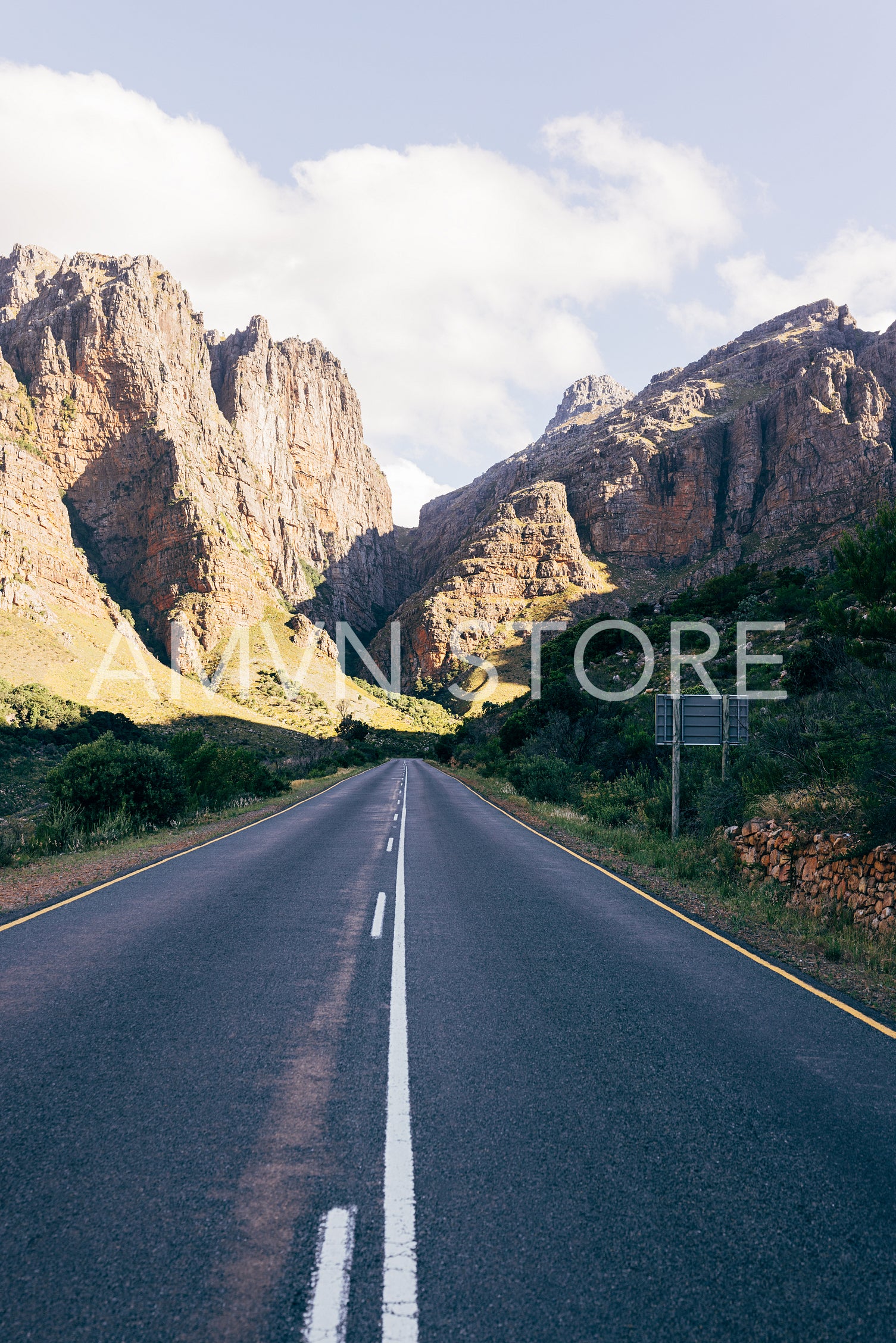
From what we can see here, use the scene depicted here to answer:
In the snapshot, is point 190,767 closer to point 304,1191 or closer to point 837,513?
point 304,1191

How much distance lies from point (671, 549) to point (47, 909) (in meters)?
138

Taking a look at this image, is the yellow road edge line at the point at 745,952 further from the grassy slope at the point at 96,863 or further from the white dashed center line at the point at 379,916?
the grassy slope at the point at 96,863

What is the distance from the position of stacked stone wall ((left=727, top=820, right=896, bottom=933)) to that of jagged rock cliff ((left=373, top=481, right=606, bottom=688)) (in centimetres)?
10717

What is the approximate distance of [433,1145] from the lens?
3547mm

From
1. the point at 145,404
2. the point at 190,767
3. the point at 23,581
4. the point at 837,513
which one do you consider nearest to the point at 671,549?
the point at 837,513

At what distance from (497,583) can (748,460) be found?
58.7 metres

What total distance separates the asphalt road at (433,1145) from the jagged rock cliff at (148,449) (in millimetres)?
76211

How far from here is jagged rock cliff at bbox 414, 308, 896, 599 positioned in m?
116

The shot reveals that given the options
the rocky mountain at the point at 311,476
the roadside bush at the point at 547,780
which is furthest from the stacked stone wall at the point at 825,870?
the rocky mountain at the point at 311,476

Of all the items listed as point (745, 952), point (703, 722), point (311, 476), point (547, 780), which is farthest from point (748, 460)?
point (745, 952)

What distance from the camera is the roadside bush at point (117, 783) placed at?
17.2 metres

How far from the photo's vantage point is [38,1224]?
2.85 m

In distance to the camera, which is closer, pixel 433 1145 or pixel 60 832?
pixel 433 1145

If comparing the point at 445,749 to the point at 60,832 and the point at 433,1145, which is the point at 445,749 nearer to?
the point at 60,832
